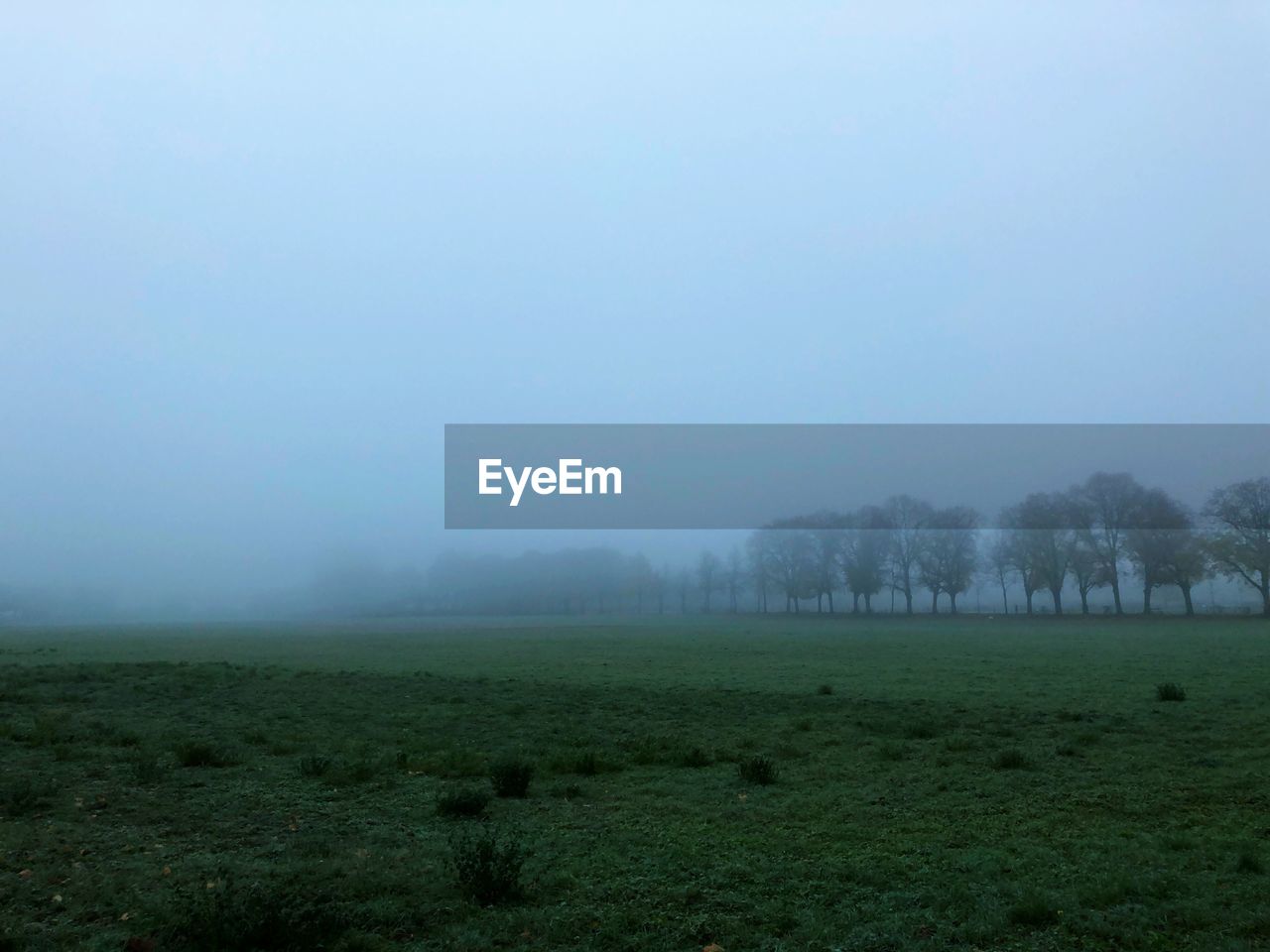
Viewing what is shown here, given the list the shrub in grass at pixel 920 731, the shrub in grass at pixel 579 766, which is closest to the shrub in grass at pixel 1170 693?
the shrub in grass at pixel 920 731

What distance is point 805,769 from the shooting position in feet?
50.6

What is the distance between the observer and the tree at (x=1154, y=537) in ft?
285

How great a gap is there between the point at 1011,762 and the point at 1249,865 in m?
6.22

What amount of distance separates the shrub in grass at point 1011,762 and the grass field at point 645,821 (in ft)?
0.39

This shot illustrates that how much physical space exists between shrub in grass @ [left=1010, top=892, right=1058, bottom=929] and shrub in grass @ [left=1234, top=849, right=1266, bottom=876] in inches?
98.2

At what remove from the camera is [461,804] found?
12.4 metres

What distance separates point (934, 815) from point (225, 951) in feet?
28.5

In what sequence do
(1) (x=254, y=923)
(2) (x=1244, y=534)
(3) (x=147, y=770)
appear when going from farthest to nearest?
(2) (x=1244, y=534)
(3) (x=147, y=770)
(1) (x=254, y=923)

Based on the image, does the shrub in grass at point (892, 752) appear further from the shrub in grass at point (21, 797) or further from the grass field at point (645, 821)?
the shrub in grass at point (21, 797)

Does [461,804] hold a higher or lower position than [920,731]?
higher

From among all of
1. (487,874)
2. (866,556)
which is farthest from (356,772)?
(866,556)

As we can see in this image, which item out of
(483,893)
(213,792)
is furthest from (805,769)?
(213,792)

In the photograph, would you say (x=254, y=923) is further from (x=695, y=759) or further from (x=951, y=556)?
(x=951, y=556)

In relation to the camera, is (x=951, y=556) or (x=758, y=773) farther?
(x=951, y=556)
